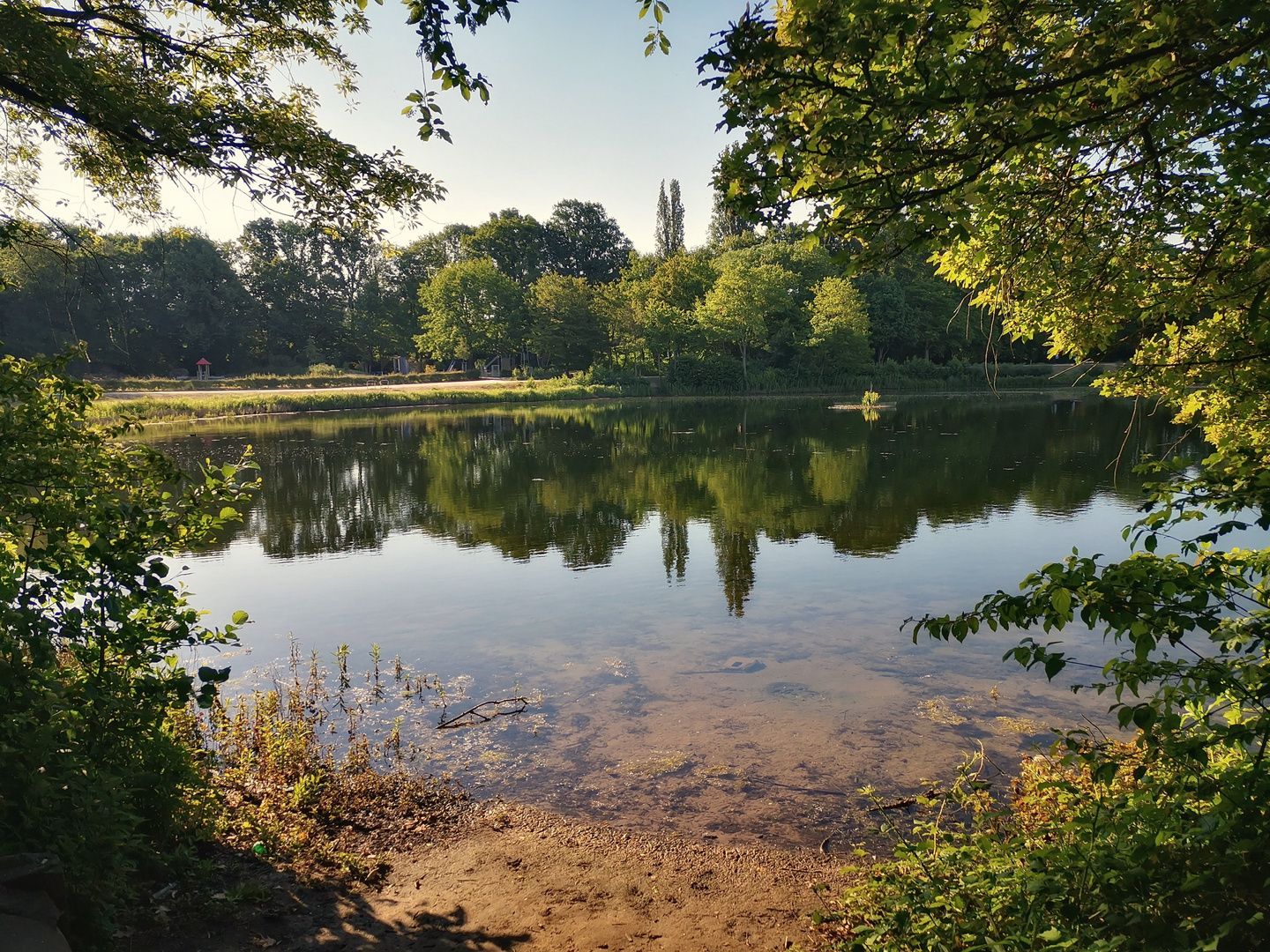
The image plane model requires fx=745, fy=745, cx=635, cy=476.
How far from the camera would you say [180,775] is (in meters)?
5.42

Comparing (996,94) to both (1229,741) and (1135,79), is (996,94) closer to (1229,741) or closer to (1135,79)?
(1135,79)

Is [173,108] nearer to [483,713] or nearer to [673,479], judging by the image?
[483,713]

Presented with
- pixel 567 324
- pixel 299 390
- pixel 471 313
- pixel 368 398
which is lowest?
pixel 368 398

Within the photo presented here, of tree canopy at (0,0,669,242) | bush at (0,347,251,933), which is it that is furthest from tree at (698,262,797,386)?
bush at (0,347,251,933)

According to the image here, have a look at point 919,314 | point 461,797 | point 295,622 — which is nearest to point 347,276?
point 919,314

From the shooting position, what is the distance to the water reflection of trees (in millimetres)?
18672

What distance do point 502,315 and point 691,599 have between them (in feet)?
240

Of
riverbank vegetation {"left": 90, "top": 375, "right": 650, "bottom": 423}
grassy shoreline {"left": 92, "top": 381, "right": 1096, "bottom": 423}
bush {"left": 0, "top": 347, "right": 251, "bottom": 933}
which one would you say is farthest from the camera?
grassy shoreline {"left": 92, "top": 381, "right": 1096, "bottom": 423}

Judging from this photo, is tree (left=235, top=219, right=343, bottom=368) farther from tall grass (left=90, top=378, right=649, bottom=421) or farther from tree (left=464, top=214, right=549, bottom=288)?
tall grass (left=90, top=378, right=649, bottom=421)

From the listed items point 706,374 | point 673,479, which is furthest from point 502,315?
point 673,479

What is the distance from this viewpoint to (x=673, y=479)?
86.2 ft

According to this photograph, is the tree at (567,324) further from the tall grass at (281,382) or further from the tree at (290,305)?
the tree at (290,305)

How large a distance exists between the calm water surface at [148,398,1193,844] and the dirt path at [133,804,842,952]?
64 centimetres

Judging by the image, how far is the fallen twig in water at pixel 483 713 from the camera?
8734 millimetres
